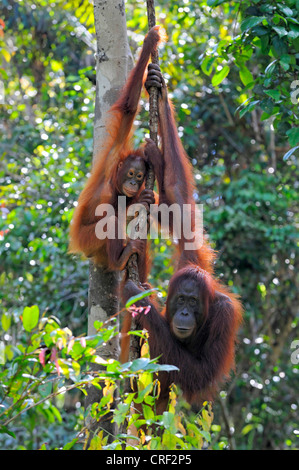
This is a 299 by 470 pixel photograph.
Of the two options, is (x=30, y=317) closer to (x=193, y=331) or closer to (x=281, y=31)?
(x=193, y=331)

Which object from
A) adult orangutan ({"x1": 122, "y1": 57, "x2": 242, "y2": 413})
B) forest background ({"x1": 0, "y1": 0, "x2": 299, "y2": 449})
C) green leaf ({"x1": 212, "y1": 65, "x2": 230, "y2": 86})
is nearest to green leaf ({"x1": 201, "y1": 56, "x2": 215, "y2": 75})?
green leaf ({"x1": 212, "y1": 65, "x2": 230, "y2": 86})

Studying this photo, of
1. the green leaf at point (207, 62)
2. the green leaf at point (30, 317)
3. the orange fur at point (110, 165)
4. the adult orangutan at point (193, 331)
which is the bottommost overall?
the adult orangutan at point (193, 331)

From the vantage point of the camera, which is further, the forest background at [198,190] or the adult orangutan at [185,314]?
the forest background at [198,190]

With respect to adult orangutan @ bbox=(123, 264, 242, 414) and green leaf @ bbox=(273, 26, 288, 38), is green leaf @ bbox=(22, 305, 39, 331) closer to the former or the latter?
adult orangutan @ bbox=(123, 264, 242, 414)

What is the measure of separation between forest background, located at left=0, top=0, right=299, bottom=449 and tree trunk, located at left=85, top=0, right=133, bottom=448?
125 centimetres

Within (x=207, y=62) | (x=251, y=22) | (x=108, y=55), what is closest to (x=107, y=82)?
(x=108, y=55)

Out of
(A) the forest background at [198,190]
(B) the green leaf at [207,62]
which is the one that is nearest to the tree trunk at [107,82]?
(B) the green leaf at [207,62]

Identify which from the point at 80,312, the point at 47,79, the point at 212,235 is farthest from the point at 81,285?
the point at 47,79

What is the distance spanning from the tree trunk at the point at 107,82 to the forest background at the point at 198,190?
4.11ft

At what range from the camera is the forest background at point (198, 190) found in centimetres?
504

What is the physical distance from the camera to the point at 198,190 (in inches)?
249

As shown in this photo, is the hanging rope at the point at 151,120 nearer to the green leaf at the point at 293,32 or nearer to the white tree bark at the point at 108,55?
the white tree bark at the point at 108,55

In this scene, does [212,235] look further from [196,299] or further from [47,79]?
[47,79]

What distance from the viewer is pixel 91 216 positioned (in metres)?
3.66
